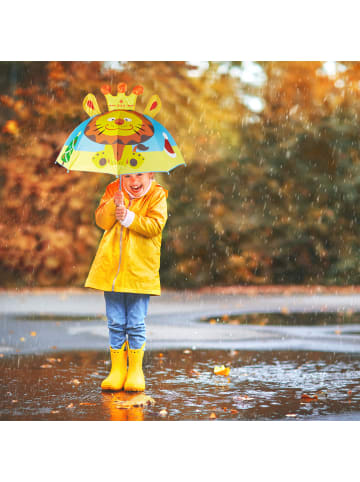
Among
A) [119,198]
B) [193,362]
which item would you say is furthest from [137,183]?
[193,362]

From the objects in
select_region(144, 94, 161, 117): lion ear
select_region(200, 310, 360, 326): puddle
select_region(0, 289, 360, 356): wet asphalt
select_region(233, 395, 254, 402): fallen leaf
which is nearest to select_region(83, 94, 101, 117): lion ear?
select_region(144, 94, 161, 117): lion ear

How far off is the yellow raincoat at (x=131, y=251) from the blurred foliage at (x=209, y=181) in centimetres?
774

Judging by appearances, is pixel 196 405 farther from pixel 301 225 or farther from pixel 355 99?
pixel 355 99

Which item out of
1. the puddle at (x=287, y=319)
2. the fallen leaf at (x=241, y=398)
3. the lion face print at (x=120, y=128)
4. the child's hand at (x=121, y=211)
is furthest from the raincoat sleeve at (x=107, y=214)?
the puddle at (x=287, y=319)

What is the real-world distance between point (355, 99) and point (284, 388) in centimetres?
964

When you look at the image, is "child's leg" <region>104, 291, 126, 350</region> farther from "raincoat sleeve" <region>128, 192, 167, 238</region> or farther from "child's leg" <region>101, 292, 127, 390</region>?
"raincoat sleeve" <region>128, 192, 167, 238</region>

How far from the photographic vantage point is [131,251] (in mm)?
5020

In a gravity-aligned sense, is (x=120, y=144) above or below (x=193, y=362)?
above

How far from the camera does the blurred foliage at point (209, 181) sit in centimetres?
1304

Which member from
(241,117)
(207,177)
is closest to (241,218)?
(207,177)

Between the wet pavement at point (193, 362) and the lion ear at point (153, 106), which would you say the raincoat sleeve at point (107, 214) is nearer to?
the lion ear at point (153, 106)

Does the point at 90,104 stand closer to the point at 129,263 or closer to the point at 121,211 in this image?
the point at 121,211

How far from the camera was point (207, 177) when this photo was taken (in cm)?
1321

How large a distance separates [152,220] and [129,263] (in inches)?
14.0
